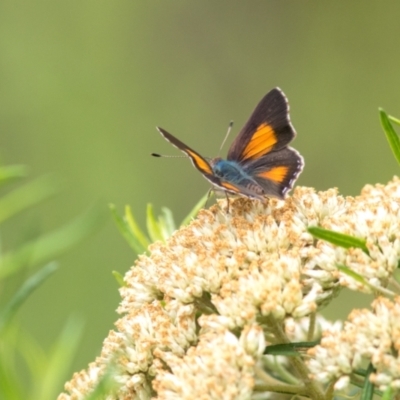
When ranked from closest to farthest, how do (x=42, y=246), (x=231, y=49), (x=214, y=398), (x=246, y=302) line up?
(x=214, y=398)
(x=246, y=302)
(x=42, y=246)
(x=231, y=49)

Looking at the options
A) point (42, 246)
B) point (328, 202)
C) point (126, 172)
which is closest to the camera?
point (328, 202)

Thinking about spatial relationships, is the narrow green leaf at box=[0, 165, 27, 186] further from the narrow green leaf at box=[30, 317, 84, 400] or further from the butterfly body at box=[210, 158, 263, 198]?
the butterfly body at box=[210, 158, 263, 198]

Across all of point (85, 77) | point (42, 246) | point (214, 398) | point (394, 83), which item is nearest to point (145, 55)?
point (85, 77)

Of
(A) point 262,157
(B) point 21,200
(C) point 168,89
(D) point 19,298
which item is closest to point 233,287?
(D) point 19,298

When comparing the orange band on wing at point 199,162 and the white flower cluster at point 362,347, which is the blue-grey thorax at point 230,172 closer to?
the orange band on wing at point 199,162

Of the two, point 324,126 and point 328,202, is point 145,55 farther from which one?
point 328,202

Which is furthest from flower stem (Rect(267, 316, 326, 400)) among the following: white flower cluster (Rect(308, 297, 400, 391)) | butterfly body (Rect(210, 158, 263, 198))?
butterfly body (Rect(210, 158, 263, 198))

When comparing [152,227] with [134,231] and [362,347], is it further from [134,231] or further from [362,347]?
[362,347]
